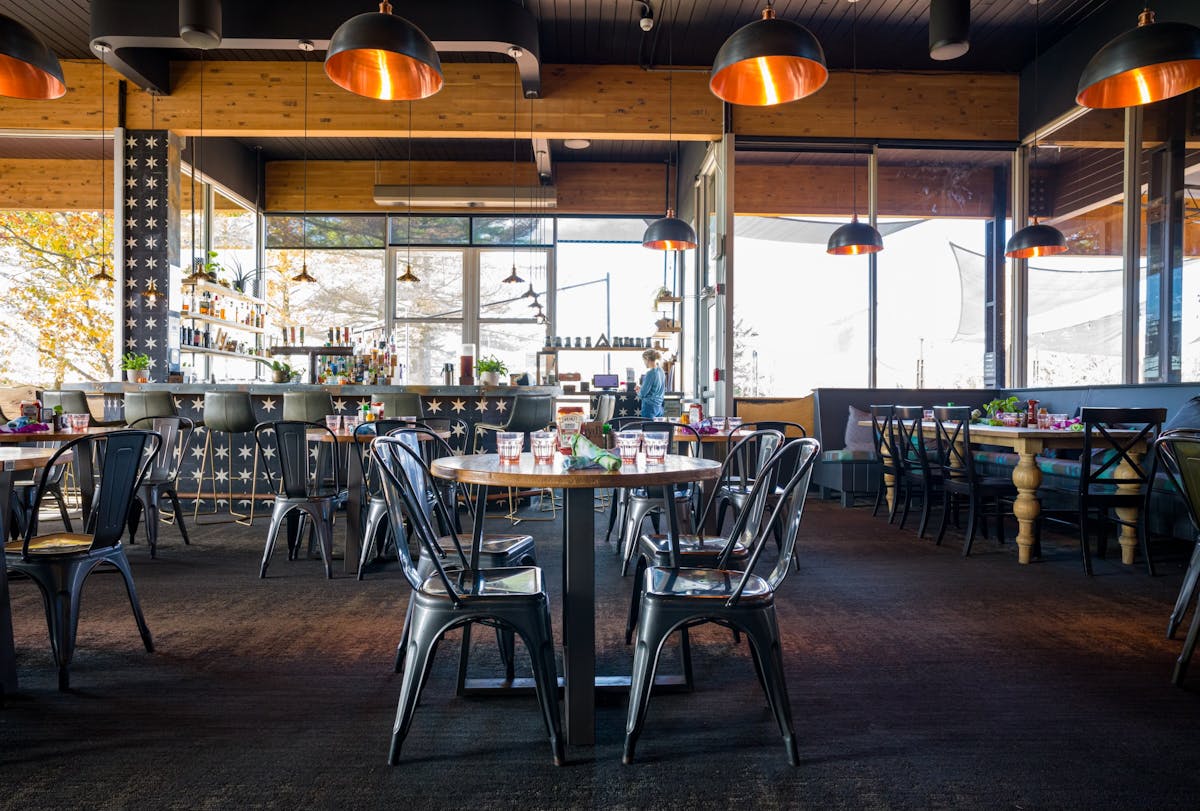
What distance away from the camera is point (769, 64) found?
10.8ft

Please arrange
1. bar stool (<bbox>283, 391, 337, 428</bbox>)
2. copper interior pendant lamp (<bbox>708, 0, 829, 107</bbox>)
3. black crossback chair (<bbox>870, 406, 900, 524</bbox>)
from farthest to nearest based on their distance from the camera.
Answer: black crossback chair (<bbox>870, 406, 900, 524</bbox>) → bar stool (<bbox>283, 391, 337, 428</bbox>) → copper interior pendant lamp (<bbox>708, 0, 829, 107</bbox>)

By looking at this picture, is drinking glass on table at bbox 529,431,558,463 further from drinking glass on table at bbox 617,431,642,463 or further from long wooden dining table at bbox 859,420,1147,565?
long wooden dining table at bbox 859,420,1147,565

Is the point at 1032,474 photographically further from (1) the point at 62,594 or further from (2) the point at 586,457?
(1) the point at 62,594

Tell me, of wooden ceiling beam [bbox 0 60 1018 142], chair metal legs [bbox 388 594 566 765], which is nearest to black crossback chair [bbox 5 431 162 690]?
chair metal legs [bbox 388 594 566 765]

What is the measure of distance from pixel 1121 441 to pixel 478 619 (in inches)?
181

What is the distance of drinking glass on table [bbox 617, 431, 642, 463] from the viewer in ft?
7.47

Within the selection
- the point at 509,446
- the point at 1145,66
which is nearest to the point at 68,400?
the point at 509,446

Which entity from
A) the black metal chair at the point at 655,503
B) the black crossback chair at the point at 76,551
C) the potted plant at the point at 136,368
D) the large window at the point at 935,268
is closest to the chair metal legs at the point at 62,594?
the black crossback chair at the point at 76,551

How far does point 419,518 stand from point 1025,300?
788cm

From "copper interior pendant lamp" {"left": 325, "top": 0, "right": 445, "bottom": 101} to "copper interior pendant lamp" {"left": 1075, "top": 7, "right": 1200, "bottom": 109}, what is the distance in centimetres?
322

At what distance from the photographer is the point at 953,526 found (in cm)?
589

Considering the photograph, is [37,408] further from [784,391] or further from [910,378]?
[910,378]

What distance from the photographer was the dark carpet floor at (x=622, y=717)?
73.7 inches

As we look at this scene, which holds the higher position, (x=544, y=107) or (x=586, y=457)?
(x=544, y=107)
